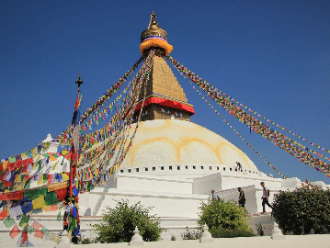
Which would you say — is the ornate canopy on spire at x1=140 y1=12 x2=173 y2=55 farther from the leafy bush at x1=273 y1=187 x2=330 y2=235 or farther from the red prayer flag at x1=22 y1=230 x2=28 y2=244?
the red prayer flag at x1=22 y1=230 x2=28 y2=244

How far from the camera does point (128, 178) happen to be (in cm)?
1689

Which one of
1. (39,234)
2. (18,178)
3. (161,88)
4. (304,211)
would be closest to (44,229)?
(39,234)

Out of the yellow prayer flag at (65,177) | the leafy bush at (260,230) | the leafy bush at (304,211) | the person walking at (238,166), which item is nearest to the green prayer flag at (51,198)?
the yellow prayer flag at (65,177)

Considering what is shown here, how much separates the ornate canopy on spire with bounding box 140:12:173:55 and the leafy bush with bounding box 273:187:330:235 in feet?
68.7

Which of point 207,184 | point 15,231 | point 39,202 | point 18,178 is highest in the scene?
point 207,184

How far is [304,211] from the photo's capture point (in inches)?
411

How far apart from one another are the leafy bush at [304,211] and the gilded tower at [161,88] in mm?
16001

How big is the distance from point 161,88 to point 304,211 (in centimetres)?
1853

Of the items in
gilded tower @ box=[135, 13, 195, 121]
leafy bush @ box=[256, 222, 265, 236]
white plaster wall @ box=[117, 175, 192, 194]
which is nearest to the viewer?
leafy bush @ box=[256, 222, 265, 236]

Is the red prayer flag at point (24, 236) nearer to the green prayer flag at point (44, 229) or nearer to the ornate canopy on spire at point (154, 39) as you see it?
the green prayer flag at point (44, 229)

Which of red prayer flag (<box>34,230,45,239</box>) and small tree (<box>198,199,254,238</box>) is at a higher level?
small tree (<box>198,199,254,238</box>)

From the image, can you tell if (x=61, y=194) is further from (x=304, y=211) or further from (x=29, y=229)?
(x=304, y=211)

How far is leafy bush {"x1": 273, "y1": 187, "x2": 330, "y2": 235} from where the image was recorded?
34.0 feet

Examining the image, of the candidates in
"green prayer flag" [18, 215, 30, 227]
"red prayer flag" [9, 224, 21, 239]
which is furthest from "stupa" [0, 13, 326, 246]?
"green prayer flag" [18, 215, 30, 227]
